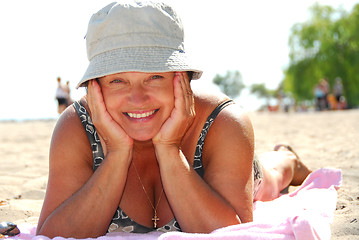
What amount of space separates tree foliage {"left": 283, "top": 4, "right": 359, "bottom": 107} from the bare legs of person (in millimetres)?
26315

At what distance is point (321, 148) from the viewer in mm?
5934

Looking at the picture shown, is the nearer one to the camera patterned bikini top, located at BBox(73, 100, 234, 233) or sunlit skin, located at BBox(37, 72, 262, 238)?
sunlit skin, located at BBox(37, 72, 262, 238)

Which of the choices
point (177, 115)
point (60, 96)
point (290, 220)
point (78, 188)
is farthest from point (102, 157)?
point (60, 96)

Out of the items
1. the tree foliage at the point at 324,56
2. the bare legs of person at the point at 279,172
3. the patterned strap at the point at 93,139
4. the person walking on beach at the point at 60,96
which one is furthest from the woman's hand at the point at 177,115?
the tree foliage at the point at 324,56

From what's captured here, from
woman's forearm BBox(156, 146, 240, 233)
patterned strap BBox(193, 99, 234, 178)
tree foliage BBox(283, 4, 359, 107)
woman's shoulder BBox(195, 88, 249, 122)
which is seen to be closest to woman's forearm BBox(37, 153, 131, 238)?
woman's forearm BBox(156, 146, 240, 233)

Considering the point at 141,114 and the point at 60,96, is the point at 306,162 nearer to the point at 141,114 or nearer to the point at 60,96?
the point at 141,114

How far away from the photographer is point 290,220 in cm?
202

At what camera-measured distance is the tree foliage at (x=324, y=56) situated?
29.0 meters

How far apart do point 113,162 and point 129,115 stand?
0.29 meters

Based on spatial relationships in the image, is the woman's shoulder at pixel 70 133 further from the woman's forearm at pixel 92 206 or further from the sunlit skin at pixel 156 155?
the woman's forearm at pixel 92 206

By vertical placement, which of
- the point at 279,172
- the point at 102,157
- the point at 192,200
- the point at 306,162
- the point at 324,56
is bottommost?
the point at 306,162

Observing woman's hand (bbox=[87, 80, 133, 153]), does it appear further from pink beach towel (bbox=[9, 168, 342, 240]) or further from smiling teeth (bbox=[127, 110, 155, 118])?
pink beach towel (bbox=[9, 168, 342, 240])

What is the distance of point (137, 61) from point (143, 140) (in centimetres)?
48

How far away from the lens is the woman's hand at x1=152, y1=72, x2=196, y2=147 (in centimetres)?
214
